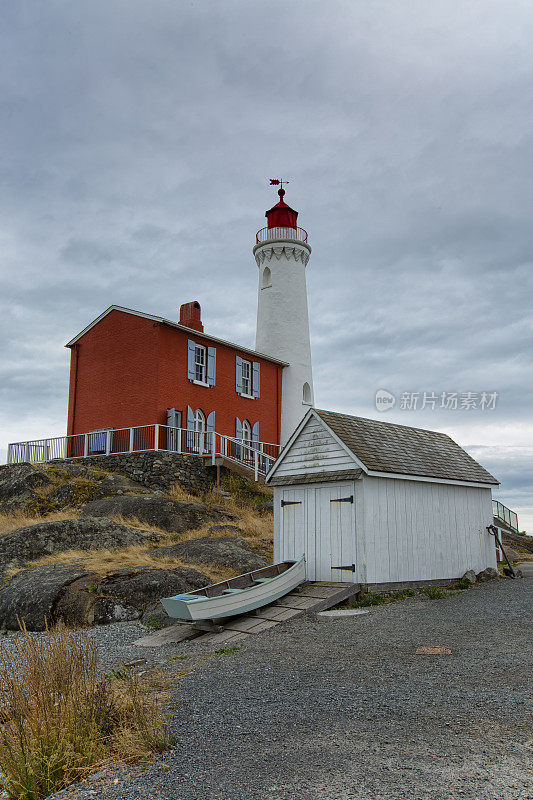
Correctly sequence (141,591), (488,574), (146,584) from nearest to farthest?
1. (141,591)
2. (146,584)
3. (488,574)

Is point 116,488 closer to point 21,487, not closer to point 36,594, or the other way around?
point 21,487

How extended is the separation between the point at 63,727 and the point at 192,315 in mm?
23902

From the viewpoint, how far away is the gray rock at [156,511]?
19047 mm

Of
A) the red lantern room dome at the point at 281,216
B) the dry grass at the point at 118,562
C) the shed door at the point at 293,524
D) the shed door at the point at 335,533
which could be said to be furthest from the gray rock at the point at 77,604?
the red lantern room dome at the point at 281,216

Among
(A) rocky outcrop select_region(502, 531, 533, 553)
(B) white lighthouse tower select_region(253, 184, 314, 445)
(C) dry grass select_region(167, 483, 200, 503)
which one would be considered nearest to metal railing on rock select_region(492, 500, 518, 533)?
(A) rocky outcrop select_region(502, 531, 533, 553)

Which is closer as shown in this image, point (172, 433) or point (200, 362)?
point (172, 433)

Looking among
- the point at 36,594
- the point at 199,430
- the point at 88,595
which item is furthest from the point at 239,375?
the point at 36,594

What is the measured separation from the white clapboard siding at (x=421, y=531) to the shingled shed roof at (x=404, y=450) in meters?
0.32

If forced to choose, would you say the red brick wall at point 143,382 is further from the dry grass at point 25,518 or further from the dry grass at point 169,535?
the dry grass at point 25,518

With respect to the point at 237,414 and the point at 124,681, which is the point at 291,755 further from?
the point at 237,414

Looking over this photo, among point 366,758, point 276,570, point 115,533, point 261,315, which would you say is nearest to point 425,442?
point 276,570

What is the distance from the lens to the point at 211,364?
27703mm

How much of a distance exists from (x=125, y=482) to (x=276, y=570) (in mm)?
10522

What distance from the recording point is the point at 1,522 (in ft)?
65.3
